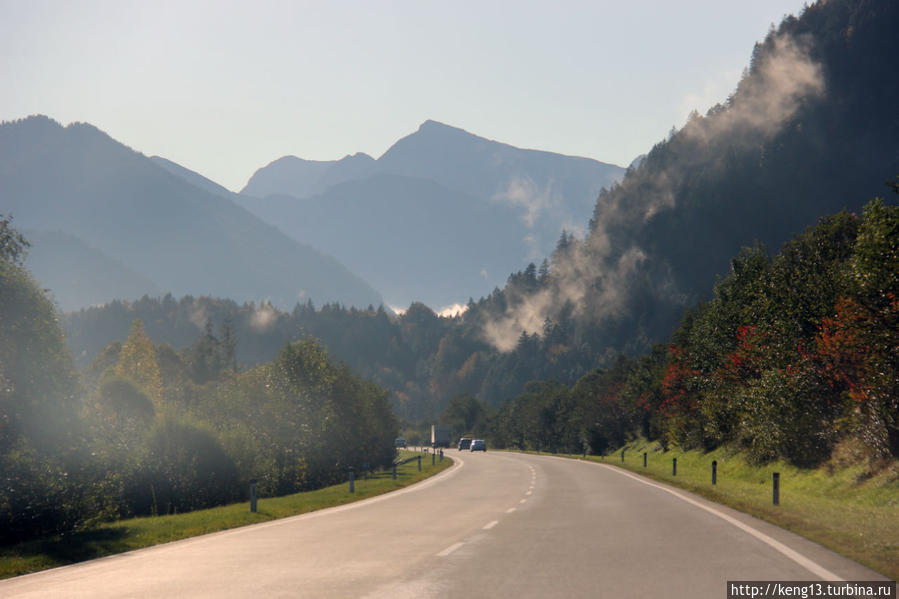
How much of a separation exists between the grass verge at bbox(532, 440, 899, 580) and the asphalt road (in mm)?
576

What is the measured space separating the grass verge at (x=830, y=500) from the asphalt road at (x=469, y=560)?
0.58 meters

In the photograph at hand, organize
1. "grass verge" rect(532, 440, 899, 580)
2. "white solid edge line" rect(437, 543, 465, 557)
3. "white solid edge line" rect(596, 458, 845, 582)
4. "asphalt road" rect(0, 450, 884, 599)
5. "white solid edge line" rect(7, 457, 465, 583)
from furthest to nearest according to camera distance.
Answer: "grass verge" rect(532, 440, 899, 580) < "white solid edge line" rect(437, 543, 465, 557) < "white solid edge line" rect(7, 457, 465, 583) < "white solid edge line" rect(596, 458, 845, 582) < "asphalt road" rect(0, 450, 884, 599)

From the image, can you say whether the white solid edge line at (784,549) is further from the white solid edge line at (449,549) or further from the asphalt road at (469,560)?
the white solid edge line at (449,549)

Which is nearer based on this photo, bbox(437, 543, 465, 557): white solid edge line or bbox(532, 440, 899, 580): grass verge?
bbox(437, 543, 465, 557): white solid edge line

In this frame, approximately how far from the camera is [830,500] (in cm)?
2367

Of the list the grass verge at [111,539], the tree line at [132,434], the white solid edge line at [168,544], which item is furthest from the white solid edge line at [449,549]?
the tree line at [132,434]

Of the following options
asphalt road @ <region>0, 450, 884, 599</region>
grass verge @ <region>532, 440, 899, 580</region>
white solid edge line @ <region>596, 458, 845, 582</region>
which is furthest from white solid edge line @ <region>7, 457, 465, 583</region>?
grass verge @ <region>532, 440, 899, 580</region>

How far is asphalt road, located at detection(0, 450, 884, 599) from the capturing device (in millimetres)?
9727

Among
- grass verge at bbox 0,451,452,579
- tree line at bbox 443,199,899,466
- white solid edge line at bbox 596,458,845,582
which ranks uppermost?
tree line at bbox 443,199,899,466

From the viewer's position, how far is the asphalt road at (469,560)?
973 centimetres

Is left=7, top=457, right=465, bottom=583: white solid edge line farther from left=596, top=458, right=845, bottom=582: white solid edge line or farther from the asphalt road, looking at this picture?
left=596, top=458, right=845, bottom=582: white solid edge line

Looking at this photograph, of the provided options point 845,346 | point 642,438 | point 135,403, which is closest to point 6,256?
point 845,346

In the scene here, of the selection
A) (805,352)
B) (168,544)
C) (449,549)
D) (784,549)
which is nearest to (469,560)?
(449,549)

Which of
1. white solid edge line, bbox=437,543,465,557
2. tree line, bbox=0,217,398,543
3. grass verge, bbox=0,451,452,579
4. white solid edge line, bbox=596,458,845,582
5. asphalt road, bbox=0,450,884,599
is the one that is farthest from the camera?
tree line, bbox=0,217,398,543
